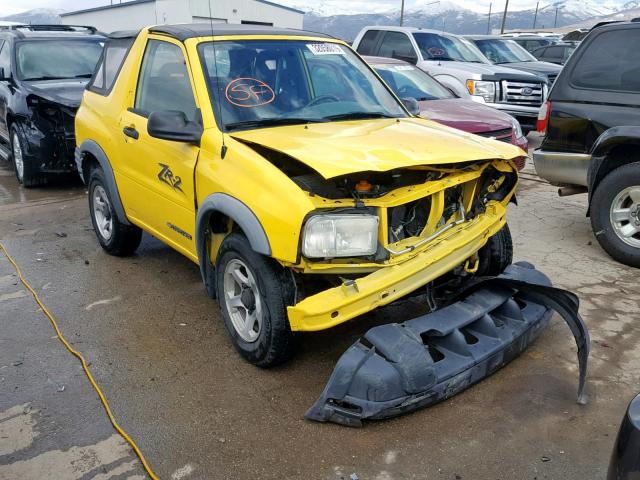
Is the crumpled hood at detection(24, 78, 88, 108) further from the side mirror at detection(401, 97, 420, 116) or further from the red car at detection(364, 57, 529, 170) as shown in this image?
the side mirror at detection(401, 97, 420, 116)

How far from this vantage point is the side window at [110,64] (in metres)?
5.01

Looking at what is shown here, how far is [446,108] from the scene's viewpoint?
756 cm

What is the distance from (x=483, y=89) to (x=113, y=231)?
269 inches

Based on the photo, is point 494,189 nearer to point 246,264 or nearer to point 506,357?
point 506,357

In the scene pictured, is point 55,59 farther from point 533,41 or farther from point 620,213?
point 533,41

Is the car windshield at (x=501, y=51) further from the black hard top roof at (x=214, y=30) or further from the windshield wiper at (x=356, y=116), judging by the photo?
the windshield wiper at (x=356, y=116)

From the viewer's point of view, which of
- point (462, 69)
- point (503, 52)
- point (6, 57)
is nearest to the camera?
point (6, 57)

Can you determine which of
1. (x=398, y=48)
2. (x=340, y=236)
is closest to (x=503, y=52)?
(x=398, y=48)

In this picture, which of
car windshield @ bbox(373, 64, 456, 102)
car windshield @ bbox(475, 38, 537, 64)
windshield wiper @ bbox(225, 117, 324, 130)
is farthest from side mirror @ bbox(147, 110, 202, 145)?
A: car windshield @ bbox(475, 38, 537, 64)

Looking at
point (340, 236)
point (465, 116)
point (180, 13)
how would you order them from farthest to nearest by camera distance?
point (180, 13) → point (465, 116) → point (340, 236)

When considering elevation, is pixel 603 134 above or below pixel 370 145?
below

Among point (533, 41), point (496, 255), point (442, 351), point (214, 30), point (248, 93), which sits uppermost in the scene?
point (214, 30)

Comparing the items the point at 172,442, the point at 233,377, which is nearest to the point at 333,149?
the point at 233,377

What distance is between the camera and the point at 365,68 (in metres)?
4.77
